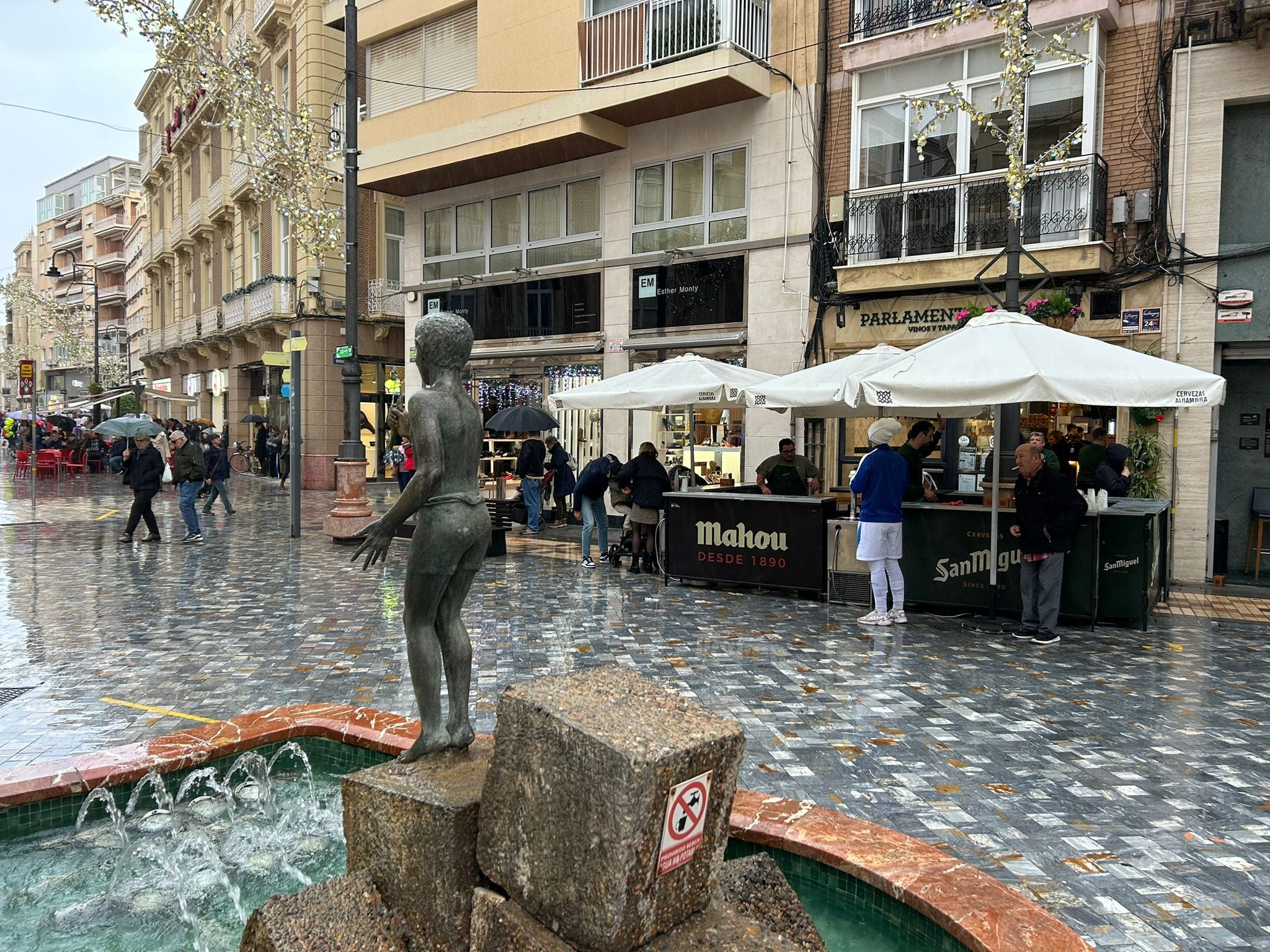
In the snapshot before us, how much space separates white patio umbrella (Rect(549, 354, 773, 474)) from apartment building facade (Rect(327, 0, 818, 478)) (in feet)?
8.48

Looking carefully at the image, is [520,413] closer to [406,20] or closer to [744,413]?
[744,413]

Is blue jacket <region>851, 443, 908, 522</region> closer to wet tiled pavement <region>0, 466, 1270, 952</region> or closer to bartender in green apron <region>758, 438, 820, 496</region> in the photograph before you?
wet tiled pavement <region>0, 466, 1270, 952</region>

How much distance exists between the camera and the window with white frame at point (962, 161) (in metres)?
13.1

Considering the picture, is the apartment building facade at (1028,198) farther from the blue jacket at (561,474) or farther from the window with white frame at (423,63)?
the window with white frame at (423,63)

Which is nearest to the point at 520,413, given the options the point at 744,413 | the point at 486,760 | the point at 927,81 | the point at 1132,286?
the point at 744,413

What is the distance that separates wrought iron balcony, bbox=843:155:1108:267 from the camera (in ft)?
42.7

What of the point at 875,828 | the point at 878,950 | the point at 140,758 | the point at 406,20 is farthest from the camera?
the point at 406,20

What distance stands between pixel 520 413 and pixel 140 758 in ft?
39.0

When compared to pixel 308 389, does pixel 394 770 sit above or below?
below

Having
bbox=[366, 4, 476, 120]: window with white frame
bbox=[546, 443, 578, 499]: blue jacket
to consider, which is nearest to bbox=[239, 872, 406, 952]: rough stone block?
bbox=[546, 443, 578, 499]: blue jacket

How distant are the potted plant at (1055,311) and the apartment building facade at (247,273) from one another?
1281 centimetres

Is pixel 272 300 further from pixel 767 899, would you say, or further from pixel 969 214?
pixel 767 899

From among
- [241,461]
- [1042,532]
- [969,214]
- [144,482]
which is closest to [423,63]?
[144,482]

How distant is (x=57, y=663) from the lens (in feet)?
23.5
